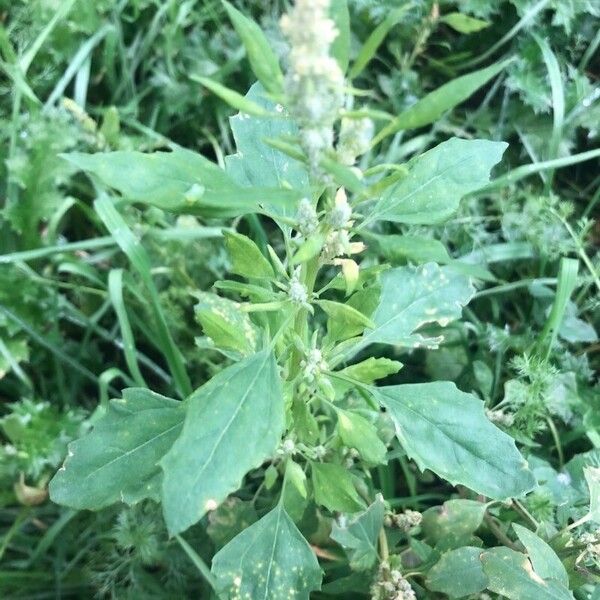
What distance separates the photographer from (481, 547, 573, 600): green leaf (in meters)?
0.80

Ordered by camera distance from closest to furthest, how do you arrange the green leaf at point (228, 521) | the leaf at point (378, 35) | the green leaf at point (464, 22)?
1. the leaf at point (378, 35)
2. the green leaf at point (228, 521)
3. the green leaf at point (464, 22)

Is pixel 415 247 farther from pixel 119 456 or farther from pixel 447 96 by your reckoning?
pixel 119 456

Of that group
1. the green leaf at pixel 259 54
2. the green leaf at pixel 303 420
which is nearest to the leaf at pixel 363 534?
the green leaf at pixel 303 420

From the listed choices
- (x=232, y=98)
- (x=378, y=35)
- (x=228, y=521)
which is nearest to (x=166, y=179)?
(x=232, y=98)

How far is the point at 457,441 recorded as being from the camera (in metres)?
0.82

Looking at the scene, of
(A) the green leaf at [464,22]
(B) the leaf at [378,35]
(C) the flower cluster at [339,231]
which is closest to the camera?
(B) the leaf at [378,35]

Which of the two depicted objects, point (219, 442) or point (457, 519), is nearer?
point (219, 442)

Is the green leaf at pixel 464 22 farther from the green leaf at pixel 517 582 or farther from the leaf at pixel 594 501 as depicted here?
the green leaf at pixel 517 582

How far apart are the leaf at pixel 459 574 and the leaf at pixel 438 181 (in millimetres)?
432

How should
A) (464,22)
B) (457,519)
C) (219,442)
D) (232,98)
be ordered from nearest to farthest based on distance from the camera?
(232,98)
(219,442)
(457,519)
(464,22)

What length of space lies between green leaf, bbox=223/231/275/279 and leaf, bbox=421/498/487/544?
0.45 meters

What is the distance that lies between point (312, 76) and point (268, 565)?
603 mm

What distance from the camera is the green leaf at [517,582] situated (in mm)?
801

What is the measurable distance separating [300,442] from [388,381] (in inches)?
19.1
